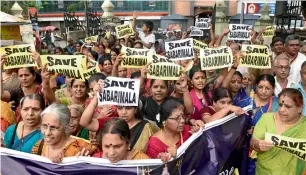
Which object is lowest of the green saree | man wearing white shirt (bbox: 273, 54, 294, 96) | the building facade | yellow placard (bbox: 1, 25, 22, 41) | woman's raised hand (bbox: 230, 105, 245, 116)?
the green saree

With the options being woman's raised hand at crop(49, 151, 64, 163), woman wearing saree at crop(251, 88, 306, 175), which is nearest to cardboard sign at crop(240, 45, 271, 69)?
woman wearing saree at crop(251, 88, 306, 175)

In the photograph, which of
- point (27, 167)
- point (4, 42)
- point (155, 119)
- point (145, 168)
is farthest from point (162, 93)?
point (4, 42)

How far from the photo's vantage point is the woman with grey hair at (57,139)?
284cm

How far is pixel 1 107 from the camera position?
3738mm

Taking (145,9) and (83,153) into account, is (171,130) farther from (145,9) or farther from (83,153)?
(145,9)

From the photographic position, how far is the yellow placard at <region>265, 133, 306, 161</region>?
9.37ft

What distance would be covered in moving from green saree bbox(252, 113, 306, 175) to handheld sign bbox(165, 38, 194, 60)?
7.81 ft

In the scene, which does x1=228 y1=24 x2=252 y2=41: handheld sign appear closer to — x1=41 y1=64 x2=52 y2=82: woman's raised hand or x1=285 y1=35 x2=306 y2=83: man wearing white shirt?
x1=285 y1=35 x2=306 y2=83: man wearing white shirt

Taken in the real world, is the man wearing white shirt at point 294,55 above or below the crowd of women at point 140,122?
above

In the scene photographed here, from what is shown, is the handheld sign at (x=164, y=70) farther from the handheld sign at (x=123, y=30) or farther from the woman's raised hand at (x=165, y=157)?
the handheld sign at (x=123, y=30)

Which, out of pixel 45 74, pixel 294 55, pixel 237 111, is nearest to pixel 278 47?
pixel 294 55

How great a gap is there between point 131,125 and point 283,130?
52.6 inches

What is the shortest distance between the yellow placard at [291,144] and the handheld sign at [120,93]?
1.26 metres

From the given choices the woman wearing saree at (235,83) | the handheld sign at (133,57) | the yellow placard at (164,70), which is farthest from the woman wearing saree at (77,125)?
the woman wearing saree at (235,83)
